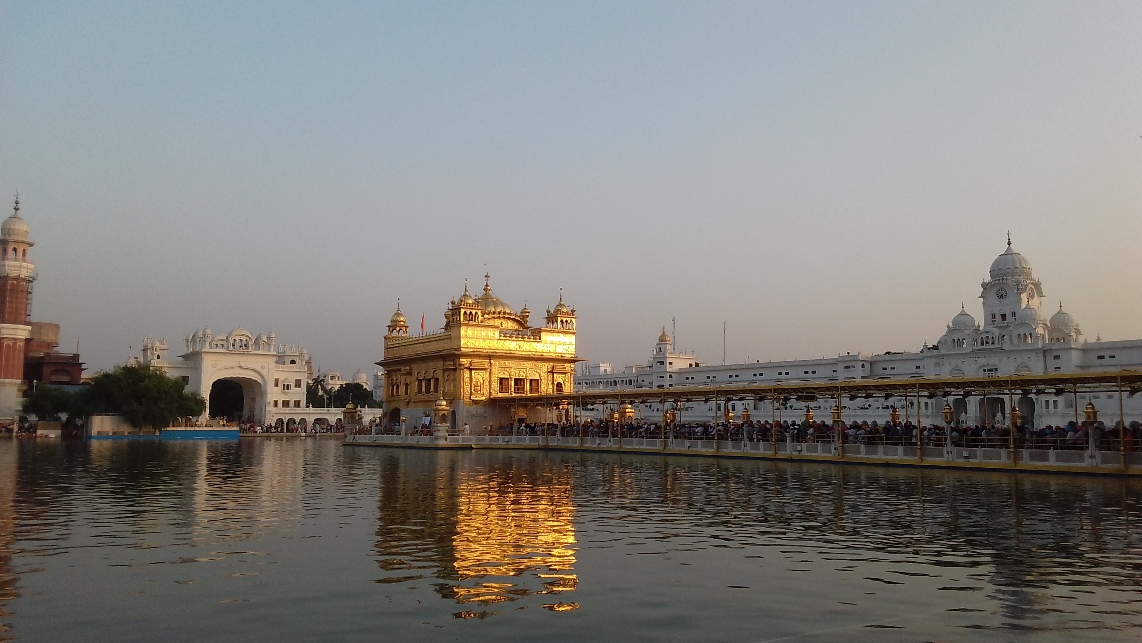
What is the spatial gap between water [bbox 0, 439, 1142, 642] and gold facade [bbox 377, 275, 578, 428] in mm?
29277

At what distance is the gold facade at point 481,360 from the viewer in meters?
49.1

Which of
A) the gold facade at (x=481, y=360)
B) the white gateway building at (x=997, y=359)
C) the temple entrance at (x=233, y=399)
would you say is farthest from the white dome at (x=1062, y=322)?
the temple entrance at (x=233, y=399)

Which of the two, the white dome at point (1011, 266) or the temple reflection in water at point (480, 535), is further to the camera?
the white dome at point (1011, 266)

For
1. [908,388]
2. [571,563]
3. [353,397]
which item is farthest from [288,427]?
[571,563]

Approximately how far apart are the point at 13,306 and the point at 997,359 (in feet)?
287

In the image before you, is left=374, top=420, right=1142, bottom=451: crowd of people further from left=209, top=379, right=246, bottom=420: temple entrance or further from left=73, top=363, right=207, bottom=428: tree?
left=209, top=379, right=246, bottom=420: temple entrance

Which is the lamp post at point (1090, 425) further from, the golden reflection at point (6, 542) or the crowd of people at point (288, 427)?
the crowd of people at point (288, 427)

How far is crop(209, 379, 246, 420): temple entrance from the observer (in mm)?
88438

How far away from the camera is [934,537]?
1212cm

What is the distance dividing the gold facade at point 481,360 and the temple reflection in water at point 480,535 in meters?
26.1

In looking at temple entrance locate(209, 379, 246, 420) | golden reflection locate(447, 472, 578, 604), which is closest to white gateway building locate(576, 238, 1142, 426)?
temple entrance locate(209, 379, 246, 420)

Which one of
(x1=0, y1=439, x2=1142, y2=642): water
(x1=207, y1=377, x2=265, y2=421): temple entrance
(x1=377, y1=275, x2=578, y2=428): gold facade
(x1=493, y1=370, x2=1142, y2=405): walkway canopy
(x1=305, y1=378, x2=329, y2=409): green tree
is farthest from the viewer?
(x1=305, y1=378, x2=329, y2=409): green tree

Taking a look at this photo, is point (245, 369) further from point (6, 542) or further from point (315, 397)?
point (6, 542)

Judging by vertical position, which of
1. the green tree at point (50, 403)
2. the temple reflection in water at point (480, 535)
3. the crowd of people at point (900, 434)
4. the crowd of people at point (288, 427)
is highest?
the green tree at point (50, 403)
